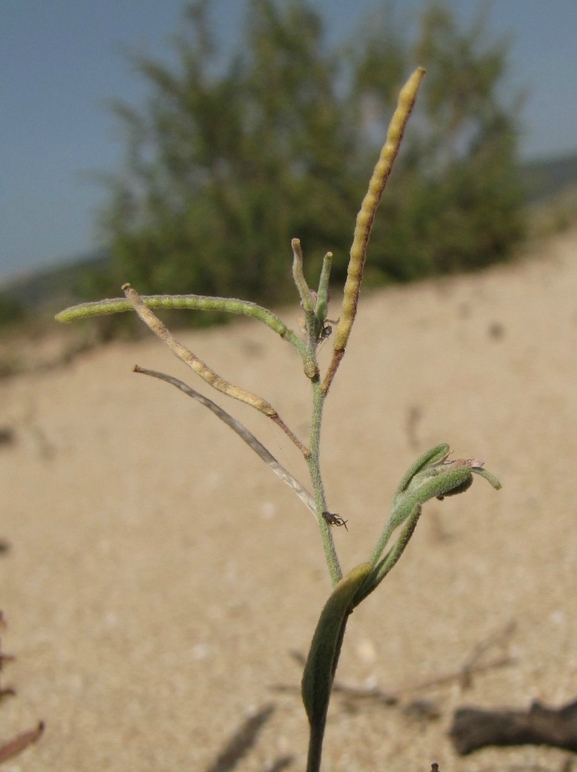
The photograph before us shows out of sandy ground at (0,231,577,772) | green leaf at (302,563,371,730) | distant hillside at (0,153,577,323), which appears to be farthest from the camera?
distant hillside at (0,153,577,323)

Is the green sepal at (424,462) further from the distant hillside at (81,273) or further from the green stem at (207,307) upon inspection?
the distant hillside at (81,273)

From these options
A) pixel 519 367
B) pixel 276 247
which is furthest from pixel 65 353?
pixel 519 367

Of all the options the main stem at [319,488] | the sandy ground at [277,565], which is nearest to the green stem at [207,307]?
the main stem at [319,488]

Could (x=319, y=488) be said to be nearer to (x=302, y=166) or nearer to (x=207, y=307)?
(x=207, y=307)

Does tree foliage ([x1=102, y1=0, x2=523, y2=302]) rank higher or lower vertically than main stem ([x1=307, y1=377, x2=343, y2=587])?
higher

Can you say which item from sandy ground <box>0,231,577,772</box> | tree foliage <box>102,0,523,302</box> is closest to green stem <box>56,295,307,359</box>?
sandy ground <box>0,231,577,772</box>

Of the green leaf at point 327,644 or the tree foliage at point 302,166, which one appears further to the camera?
the tree foliage at point 302,166

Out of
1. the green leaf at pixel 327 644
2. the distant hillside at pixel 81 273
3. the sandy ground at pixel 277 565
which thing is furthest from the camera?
the distant hillside at pixel 81 273

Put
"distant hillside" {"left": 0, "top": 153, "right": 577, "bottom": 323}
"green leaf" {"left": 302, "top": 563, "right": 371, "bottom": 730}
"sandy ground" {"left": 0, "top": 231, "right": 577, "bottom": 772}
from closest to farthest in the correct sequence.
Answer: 1. "green leaf" {"left": 302, "top": 563, "right": 371, "bottom": 730}
2. "sandy ground" {"left": 0, "top": 231, "right": 577, "bottom": 772}
3. "distant hillside" {"left": 0, "top": 153, "right": 577, "bottom": 323}

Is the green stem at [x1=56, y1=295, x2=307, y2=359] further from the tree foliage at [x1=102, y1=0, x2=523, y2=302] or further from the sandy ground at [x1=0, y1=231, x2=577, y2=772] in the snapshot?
the tree foliage at [x1=102, y1=0, x2=523, y2=302]
